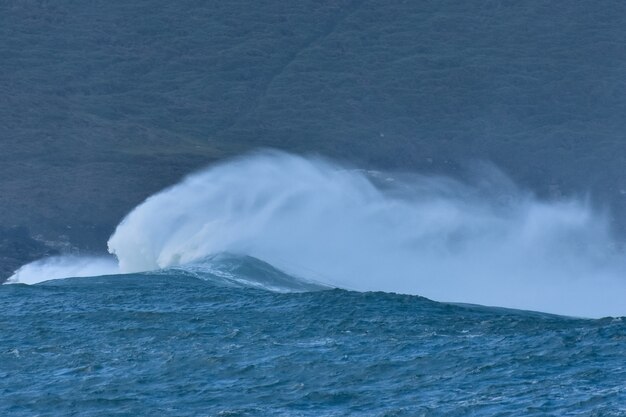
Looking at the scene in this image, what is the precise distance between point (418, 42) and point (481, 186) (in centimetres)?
2621

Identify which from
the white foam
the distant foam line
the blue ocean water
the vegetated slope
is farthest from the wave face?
the blue ocean water

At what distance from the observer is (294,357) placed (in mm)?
32156

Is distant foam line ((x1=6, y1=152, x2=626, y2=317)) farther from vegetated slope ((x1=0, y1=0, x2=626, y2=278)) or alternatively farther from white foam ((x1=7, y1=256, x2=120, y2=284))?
vegetated slope ((x1=0, y1=0, x2=626, y2=278))

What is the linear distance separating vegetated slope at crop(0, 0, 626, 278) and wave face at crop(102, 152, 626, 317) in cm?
942

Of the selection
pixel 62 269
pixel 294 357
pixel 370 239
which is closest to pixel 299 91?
pixel 370 239

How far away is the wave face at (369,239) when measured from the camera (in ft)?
166

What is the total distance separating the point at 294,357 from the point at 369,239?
24.5 meters

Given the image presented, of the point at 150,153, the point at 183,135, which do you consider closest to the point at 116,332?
the point at 150,153

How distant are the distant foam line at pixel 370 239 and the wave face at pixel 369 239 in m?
0.06

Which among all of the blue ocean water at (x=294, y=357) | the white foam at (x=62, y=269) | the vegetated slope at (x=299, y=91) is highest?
the vegetated slope at (x=299, y=91)

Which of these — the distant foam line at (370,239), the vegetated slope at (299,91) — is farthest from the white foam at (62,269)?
the vegetated slope at (299,91)

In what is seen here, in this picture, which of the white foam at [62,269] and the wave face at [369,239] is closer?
the wave face at [369,239]

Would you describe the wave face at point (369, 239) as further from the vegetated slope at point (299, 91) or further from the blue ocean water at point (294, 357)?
the blue ocean water at point (294, 357)

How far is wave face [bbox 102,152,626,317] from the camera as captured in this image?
50719 mm
